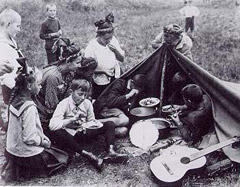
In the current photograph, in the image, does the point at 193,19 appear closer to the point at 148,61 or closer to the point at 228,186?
the point at 148,61

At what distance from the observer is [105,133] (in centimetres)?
367

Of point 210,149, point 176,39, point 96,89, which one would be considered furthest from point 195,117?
point 96,89

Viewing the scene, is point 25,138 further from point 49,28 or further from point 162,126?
point 49,28

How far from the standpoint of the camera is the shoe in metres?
3.50

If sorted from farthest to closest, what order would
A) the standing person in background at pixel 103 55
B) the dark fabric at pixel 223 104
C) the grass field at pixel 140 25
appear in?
1. the grass field at pixel 140 25
2. the standing person in background at pixel 103 55
3. the dark fabric at pixel 223 104

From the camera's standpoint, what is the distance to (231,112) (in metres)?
3.51

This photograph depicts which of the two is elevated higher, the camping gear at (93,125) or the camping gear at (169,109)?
the camping gear at (93,125)

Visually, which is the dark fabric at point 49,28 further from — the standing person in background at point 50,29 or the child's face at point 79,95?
the child's face at point 79,95

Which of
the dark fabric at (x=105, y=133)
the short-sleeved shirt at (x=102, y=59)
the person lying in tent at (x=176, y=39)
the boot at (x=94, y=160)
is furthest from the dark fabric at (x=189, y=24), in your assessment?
the boot at (x=94, y=160)

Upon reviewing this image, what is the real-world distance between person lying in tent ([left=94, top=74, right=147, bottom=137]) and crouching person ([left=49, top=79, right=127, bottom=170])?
323mm

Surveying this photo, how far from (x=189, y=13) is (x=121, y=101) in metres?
3.19

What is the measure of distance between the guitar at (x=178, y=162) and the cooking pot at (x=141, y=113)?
772mm

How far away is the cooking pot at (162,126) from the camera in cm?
392

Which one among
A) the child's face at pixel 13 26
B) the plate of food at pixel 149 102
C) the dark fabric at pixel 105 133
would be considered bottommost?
the dark fabric at pixel 105 133
